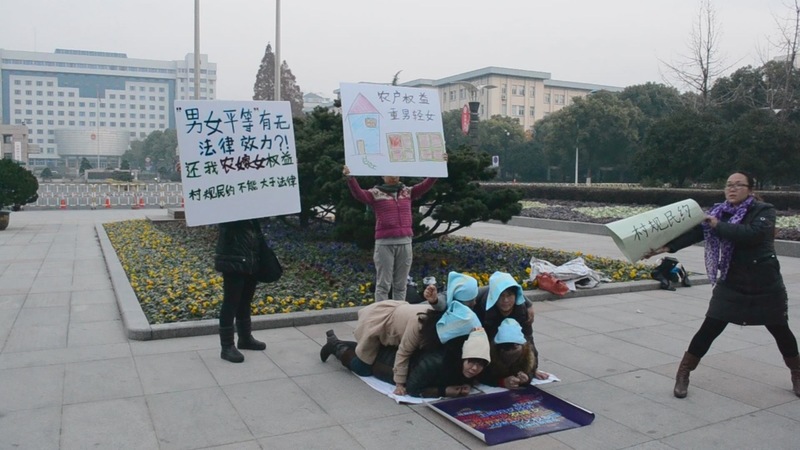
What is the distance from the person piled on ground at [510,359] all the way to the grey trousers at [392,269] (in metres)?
1.85

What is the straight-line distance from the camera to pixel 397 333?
16.6 feet

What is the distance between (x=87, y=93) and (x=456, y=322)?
489 feet

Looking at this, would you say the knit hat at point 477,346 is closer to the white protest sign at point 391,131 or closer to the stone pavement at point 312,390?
the stone pavement at point 312,390

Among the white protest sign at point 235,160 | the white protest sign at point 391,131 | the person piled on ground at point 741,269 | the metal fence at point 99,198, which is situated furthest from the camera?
the metal fence at point 99,198

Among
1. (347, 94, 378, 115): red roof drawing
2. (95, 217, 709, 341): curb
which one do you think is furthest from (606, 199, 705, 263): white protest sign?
(95, 217, 709, 341): curb

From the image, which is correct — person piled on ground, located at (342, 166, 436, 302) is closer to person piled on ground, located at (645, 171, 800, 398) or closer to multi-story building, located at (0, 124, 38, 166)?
person piled on ground, located at (645, 171, 800, 398)

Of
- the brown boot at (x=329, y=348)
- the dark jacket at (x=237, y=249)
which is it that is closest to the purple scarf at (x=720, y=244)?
the brown boot at (x=329, y=348)

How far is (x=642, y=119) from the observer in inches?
2095

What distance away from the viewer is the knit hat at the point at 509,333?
184 inches

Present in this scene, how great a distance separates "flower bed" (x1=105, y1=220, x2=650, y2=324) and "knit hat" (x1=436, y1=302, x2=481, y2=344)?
311 centimetres

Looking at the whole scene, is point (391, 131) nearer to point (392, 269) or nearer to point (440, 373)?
point (392, 269)

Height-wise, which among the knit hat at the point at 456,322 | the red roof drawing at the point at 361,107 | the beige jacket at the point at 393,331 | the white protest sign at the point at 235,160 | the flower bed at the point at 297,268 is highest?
the red roof drawing at the point at 361,107


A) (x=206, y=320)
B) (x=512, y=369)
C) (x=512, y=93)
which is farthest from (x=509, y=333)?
(x=512, y=93)

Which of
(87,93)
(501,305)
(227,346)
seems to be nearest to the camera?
(501,305)
